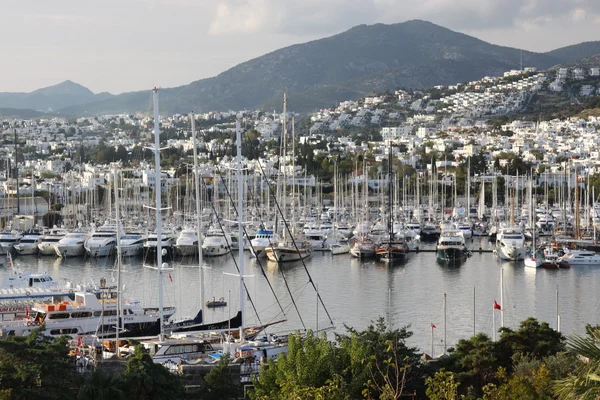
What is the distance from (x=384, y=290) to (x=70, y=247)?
15.5 metres

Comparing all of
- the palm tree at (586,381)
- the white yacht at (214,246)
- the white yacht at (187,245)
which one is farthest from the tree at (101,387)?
the white yacht at (187,245)

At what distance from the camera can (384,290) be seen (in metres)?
30.0

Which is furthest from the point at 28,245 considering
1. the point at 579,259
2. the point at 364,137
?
the point at 364,137

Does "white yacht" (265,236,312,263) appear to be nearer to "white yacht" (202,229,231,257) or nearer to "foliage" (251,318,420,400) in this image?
"white yacht" (202,229,231,257)

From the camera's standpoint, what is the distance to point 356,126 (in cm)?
13925

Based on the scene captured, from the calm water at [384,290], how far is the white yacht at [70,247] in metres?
0.53

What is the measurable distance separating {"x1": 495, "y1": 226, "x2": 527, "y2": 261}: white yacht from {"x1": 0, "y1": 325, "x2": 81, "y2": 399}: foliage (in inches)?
1048

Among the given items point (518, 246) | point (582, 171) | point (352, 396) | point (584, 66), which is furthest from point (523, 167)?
point (584, 66)

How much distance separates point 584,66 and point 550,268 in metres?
137

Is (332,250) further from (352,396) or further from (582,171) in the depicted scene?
(582,171)

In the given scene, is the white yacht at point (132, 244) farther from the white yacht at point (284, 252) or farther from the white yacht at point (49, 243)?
the white yacht at point (284, 252)

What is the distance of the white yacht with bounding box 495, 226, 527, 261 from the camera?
122 feet

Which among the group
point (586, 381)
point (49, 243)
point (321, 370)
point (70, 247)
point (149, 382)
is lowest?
point (70, 247)

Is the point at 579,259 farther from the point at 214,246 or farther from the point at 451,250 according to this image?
the point at 214,246
